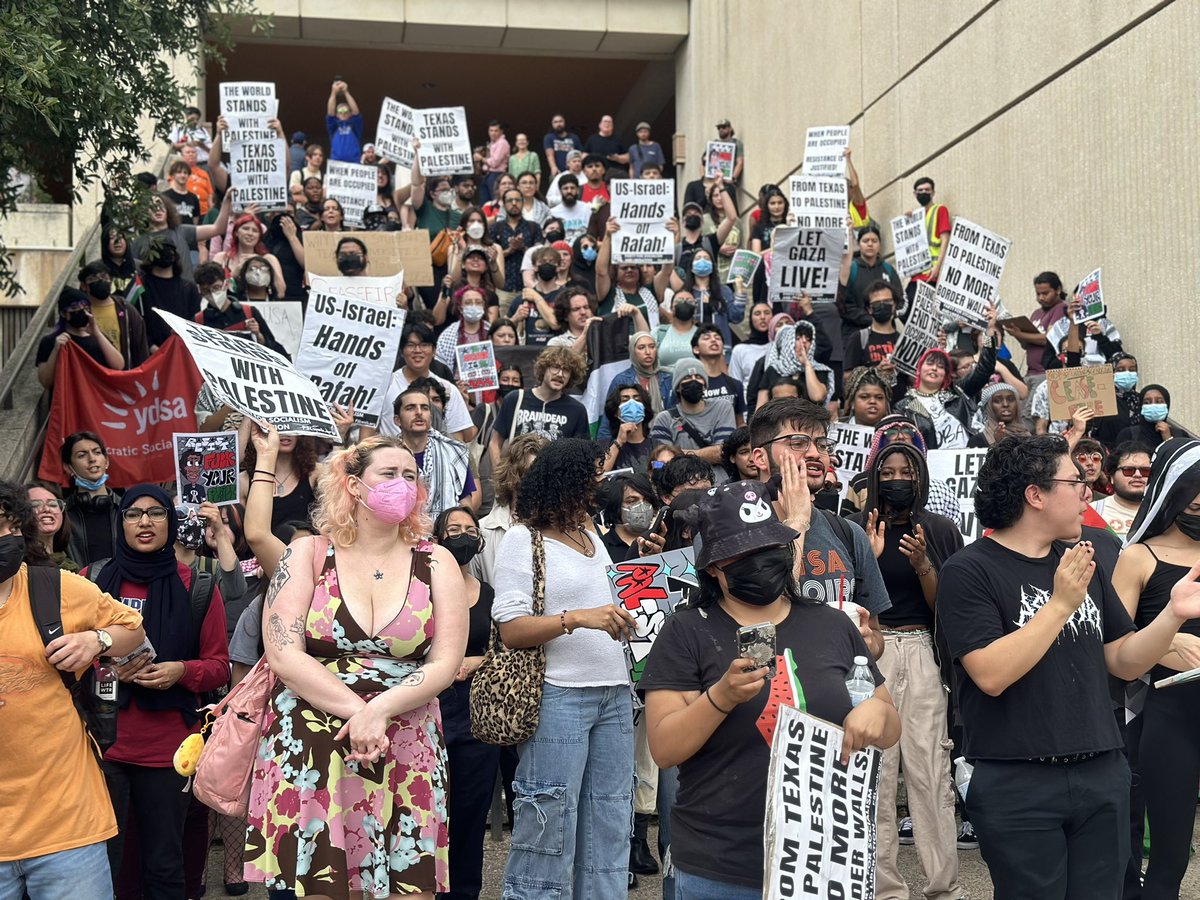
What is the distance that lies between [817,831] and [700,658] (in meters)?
0.54

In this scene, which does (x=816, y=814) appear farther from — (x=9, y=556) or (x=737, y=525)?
(x=9, y=556)

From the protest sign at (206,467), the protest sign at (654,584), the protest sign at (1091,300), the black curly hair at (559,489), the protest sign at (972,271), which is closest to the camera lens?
the black curly hair at (559,489)

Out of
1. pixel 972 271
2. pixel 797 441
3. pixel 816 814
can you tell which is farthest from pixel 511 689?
pixel 972 271

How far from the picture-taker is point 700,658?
3814 millimetres

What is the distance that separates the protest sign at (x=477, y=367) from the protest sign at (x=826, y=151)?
674 cm

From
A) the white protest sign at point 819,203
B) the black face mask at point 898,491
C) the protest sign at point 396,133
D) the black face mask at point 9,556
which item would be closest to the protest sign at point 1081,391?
the black face mask at point 898,491

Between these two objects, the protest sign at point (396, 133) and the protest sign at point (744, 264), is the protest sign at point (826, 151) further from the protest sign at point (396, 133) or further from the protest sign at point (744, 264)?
the protest sign at point (396, 133)

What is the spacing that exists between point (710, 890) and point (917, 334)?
8067 millimetres

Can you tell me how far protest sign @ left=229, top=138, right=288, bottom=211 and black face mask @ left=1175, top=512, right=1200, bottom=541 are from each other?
37.8 ft

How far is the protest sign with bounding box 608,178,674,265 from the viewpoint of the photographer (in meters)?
13.5

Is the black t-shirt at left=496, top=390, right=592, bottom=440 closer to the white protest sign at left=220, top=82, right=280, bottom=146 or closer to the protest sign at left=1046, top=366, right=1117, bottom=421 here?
the protest sign at left=1046, top=366, right=1117, bottom=421

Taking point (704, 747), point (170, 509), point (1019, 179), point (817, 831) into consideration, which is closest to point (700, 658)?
point (704, 747)

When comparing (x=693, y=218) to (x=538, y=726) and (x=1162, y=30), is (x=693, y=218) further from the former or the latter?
(x=538, y=726)

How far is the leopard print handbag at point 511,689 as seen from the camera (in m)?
5.09
